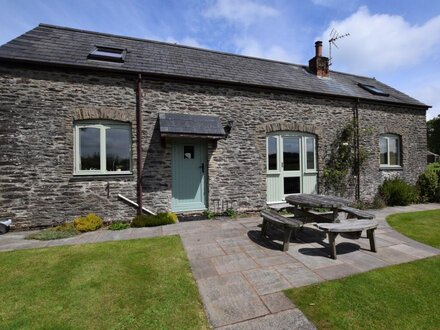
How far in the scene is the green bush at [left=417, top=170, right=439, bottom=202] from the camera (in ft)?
35.7

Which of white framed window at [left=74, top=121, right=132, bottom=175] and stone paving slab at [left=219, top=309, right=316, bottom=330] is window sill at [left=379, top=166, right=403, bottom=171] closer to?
stone paving slab at [left=219, top=309, right=316, bottom=330]

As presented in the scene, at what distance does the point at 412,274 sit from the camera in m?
3.91

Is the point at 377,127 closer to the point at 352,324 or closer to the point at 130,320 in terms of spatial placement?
the point at 352,324

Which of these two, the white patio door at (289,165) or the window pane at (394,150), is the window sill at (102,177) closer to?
the white patio door at (289,165)

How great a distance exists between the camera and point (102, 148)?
7.07 metres

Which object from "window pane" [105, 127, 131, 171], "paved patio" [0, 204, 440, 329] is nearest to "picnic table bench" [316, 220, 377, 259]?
"paved patio" [0, 204, 440, 329]

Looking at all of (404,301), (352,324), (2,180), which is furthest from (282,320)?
(2,180)

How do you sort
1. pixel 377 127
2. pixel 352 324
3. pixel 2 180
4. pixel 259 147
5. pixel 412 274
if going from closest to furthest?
pixel 352 324, pixel 412 274, pixel 2 180, pixel 259 147, pixel 377 127

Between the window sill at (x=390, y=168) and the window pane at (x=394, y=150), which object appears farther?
the window pane at (x=394, y=150)

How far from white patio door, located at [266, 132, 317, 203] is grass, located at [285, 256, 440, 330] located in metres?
5.02

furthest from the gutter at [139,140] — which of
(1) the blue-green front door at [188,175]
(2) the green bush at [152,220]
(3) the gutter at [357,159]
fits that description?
(3) the gutter at [357,159]

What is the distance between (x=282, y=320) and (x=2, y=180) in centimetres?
738

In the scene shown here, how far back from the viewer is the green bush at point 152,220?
6836 mm

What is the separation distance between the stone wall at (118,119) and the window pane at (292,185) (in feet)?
3.49
